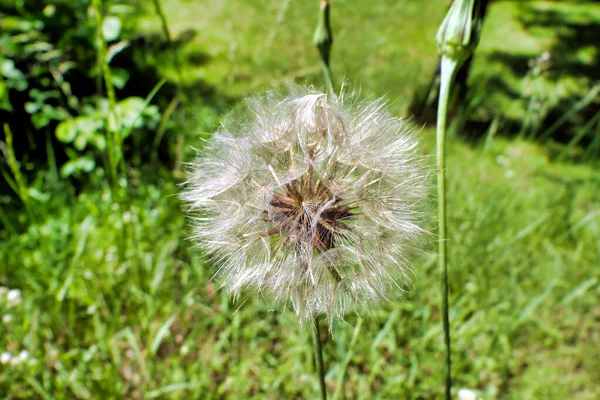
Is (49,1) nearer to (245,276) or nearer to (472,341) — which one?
(245,276)

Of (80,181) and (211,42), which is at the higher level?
(211,42)

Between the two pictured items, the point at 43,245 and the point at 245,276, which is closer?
the point at 245,276

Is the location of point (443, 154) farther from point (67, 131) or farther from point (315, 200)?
point (67, 131)

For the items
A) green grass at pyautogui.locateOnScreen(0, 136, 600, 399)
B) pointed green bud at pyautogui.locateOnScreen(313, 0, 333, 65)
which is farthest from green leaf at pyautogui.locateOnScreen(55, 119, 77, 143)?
pointed green bud at pyautogui.locateOnScreen(313, 0, 333, 65)

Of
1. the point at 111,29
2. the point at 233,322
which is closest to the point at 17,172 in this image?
the point at 111,29

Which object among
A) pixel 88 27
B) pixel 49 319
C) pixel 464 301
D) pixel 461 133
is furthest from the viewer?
pixel 461 133

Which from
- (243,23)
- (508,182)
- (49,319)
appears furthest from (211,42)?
(49,319)

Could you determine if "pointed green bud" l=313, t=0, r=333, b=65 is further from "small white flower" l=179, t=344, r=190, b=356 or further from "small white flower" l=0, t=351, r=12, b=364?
"small white flower" l=0, t=351, r=12, b=364
